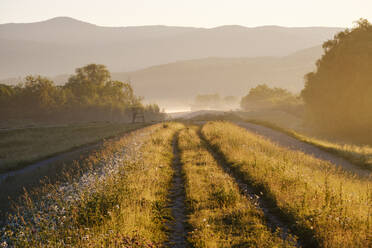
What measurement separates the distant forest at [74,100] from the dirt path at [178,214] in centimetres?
6566

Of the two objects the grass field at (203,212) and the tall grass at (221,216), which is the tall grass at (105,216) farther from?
the tall grass at (221,216)

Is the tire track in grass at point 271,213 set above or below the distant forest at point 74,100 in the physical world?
below

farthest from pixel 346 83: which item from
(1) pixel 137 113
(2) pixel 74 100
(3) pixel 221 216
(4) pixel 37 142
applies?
(2) pixel 74 100

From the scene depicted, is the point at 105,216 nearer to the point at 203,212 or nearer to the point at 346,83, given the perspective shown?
the point at 203,212

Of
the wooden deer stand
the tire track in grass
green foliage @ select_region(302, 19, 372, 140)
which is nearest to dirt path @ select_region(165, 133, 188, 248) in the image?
the tire track in grass

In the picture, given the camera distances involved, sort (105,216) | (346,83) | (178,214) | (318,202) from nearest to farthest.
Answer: (105,216)
(318,202)
(178,214)
(346,83)

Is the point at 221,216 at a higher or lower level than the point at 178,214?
higher

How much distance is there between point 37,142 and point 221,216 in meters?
40.1

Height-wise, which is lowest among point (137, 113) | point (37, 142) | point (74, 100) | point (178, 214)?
point (37, 142)

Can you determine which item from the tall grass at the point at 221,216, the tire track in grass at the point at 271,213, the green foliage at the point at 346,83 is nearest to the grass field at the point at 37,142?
the tall grass at the point at 221,216

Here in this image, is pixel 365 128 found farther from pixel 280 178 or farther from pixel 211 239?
pixel 211 239

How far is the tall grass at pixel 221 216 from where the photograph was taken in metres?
7.07

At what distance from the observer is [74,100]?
8125cm

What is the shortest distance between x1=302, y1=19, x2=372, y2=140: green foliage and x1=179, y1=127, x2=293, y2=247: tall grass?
33.0m
